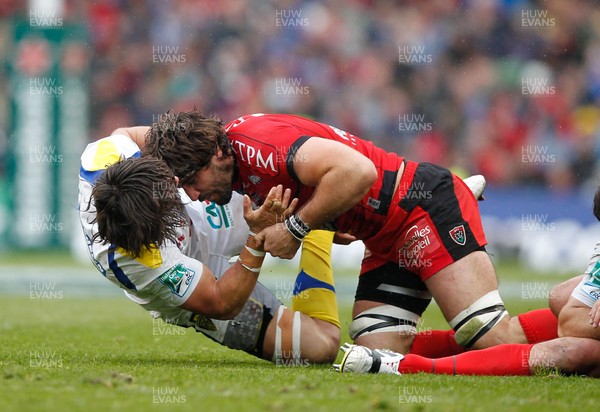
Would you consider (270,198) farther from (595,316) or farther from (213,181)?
(595,316)

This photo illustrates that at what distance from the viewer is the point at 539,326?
20.3ft

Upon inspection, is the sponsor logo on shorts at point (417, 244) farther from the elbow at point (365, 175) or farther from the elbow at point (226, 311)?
the elbow at point (226, 311)

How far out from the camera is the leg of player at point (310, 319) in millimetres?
6555

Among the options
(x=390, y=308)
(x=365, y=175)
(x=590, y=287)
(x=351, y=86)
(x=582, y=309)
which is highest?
(x=351, y=86)

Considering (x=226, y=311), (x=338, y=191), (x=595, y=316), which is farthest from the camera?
(x=226, y=311)

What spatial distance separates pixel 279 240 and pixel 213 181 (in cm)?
59

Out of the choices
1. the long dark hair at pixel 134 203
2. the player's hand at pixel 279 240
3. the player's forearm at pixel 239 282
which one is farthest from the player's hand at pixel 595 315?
the long dark hair at pixel 134 203

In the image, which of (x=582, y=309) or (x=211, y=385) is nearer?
(x=211, y=385)

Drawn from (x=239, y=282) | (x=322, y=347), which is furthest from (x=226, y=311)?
(x=322, y=347)

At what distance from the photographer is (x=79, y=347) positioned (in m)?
7.30

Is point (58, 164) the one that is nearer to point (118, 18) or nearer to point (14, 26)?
point (14, 26)

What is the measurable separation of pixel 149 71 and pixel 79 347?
14.0 m

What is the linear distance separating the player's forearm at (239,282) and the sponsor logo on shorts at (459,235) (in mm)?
1308

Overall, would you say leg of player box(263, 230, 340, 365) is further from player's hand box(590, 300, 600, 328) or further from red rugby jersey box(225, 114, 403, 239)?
player's hand box(590, 300, 600, 328)
